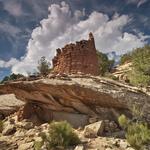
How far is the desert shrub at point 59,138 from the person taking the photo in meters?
17.2

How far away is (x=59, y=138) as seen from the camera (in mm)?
17500

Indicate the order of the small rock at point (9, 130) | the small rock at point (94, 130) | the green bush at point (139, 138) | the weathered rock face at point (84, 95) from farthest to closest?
the small rock at point (9, 130) < the weathered rock face at point (84, 95) < the small rock at point (94, 130) < the green bush at point (139, 138)

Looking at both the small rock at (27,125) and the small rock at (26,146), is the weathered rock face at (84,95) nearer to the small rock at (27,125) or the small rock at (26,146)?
the small rock at (27,125)

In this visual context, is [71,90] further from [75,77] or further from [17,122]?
[17,122]

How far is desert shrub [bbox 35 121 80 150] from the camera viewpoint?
56.3 ft

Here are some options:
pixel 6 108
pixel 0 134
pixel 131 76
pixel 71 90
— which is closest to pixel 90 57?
pixel 131 76

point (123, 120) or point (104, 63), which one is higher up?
point (104, 63)

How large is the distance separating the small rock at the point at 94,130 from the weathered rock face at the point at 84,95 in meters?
2.04

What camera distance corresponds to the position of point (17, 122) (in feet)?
76.2

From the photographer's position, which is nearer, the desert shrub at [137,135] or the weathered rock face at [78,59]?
the desert shrub at [137,135]

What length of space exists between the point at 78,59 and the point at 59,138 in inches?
692

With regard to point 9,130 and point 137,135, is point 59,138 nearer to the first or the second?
point 137,135

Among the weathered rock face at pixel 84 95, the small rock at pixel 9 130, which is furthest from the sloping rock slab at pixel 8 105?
the small rock at pixel 9 130

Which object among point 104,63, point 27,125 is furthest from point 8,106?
point 104,63
